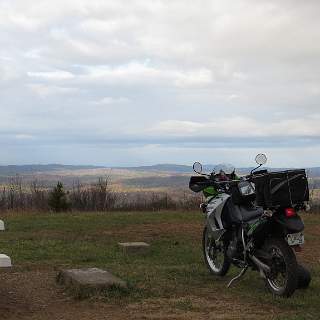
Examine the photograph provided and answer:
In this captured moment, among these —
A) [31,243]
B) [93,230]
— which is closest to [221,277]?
[31,243]

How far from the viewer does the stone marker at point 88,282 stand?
18.9 feet

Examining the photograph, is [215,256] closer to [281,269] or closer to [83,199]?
[281,269]

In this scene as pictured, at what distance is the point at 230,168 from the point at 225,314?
2.39m

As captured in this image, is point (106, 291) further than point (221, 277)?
No

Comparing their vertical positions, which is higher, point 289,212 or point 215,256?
point 289,212

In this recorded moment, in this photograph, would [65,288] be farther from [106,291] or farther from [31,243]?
[31,243]

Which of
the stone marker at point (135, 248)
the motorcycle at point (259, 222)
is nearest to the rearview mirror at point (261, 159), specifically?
the motorcycle at point (259, 222)

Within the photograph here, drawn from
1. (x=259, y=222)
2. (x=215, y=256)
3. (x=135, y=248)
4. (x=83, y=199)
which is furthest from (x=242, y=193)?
(x=83, y=199)

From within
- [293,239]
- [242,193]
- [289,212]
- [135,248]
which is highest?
[242,193]

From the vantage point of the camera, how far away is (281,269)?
19.0 feet

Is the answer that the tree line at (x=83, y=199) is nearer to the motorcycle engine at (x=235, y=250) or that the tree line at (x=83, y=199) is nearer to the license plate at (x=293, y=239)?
the motorcycle engine at (x=235, y=250)

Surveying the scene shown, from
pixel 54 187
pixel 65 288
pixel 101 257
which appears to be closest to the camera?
pixel 65 288

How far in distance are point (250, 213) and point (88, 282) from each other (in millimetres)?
1872

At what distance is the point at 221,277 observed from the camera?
7.05 meters
